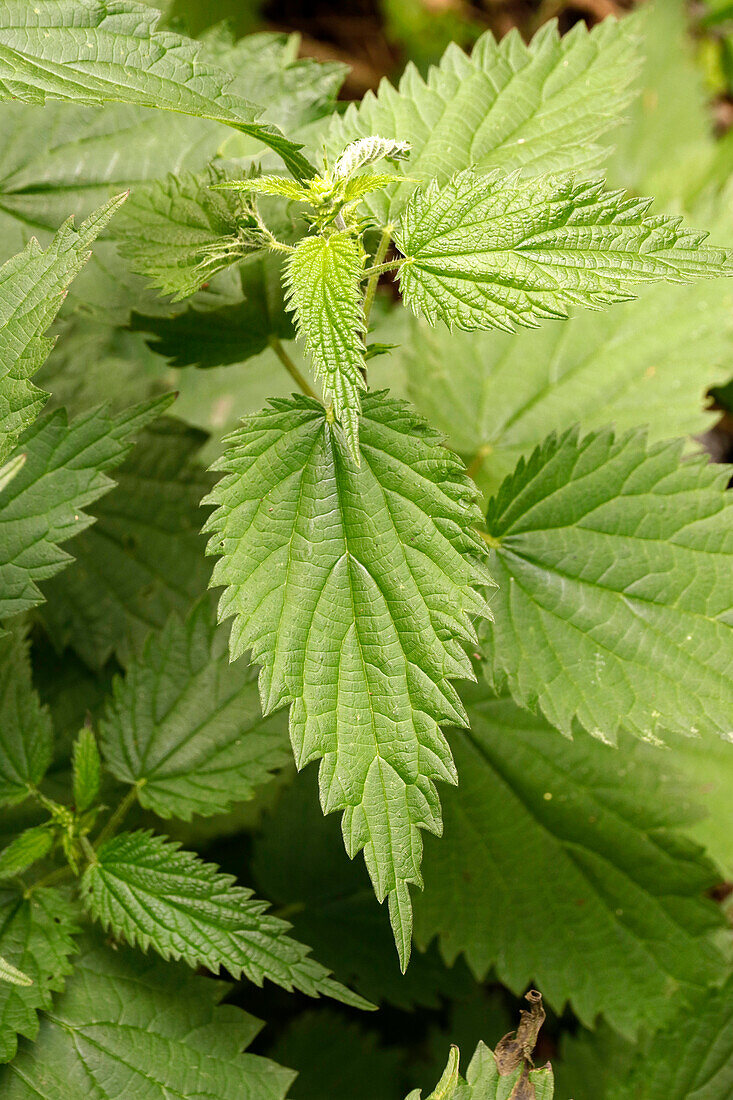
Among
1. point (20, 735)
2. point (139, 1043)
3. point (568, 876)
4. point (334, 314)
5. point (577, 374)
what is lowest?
point (139, 1043)

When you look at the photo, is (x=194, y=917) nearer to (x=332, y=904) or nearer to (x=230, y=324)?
(x=332, y=904)

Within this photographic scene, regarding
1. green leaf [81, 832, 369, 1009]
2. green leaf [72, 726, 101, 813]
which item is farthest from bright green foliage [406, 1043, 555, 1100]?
green leaf [72, 726, 101, 813]

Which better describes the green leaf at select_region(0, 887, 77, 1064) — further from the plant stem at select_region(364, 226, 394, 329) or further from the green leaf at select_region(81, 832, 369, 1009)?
the plant stem at select_region(364, 226, 394, 329)

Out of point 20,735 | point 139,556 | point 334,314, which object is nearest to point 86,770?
point 20,735

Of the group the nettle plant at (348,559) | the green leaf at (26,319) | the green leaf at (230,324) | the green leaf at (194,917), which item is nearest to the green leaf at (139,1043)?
the nettle plant at (348,559)

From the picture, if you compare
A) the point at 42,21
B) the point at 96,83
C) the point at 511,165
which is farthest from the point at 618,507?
the point at 42,21

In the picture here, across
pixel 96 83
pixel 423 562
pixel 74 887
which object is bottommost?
pixel 74 887

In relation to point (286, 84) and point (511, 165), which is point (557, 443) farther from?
point (286, 84)
